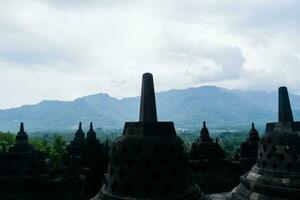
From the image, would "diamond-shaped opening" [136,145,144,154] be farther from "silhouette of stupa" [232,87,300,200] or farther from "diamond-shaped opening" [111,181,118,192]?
"silhouette of stupa" [232,87,300,200]

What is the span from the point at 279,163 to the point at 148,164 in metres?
5.76

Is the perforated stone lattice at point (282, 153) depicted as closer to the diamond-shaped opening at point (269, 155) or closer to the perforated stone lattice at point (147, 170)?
the diamond-shaped opening at point (269, 155)

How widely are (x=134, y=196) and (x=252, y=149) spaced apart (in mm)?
21477

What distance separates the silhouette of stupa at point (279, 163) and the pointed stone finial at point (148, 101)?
18.0 feet

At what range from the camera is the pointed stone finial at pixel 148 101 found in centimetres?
877

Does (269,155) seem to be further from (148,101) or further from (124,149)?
(124,149)

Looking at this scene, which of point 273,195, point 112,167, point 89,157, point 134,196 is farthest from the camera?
point 89,157

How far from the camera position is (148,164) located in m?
8.27

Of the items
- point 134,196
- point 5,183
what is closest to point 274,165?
point 134,196

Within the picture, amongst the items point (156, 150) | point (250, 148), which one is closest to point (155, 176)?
point (156, 150)

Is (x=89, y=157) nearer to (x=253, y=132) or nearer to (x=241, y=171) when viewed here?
(x=241, y=171)

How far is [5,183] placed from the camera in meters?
19.6

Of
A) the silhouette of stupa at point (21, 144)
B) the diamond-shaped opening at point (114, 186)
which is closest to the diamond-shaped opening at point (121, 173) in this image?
the diamond-shaped opening at point (114, 186)

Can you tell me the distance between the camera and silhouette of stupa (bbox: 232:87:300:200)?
1101 centimetres
